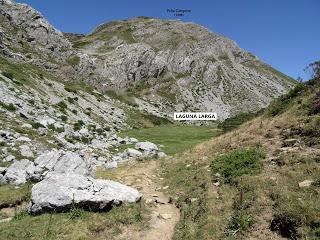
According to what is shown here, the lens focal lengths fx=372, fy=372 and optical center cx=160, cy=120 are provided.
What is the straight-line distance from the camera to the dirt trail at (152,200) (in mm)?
15039

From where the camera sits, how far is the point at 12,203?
1875 centimetres

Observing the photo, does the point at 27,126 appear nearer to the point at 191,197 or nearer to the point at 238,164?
the point at 191,197

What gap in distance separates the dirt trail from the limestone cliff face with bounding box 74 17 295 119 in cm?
10030

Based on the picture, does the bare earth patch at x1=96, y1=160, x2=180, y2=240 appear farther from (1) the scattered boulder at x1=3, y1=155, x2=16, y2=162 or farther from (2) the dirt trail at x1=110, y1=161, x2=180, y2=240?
(1) the scattered boulder at x1=3, y1=155, x2=16, y2=162

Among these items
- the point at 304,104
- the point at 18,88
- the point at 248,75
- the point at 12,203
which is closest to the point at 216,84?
the point at 248,75

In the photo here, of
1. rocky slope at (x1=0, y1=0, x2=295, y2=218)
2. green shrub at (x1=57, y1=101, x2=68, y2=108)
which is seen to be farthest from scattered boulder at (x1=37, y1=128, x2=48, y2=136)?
green shrub at (x1=57, y1=101, x2=68, y2=108)

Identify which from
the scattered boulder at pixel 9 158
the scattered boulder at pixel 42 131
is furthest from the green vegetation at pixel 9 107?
the scattered boulder at pixel 9 158

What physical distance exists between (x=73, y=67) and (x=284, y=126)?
96659mm

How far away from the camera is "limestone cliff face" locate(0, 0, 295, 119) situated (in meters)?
111

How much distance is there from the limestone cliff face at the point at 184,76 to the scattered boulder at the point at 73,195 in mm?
109247

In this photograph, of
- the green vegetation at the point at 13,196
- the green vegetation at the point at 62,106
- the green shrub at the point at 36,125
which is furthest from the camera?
the green vegetation at the point at 62,106

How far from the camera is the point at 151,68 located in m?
165

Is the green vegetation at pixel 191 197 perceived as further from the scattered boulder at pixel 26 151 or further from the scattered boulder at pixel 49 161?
the scattered boulder at pixel 26 151

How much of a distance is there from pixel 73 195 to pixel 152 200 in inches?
168
